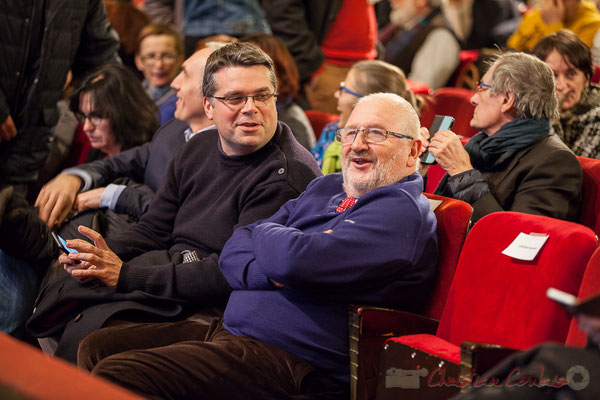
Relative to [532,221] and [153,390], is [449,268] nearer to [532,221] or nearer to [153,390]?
[532,221]

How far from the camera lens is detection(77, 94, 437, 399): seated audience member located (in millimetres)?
2078

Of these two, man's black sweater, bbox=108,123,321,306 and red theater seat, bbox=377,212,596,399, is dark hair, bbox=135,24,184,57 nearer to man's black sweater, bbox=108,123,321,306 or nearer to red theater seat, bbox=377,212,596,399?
man's black sweater, bbox=108,123,321,306

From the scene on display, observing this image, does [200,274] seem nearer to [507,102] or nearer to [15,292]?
[15,292]

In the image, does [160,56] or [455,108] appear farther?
[160,56]

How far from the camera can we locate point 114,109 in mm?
3633

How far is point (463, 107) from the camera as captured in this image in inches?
155

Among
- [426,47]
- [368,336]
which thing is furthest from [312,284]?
[426,47]

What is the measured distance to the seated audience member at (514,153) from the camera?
259 cm

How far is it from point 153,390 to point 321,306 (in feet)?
1.76

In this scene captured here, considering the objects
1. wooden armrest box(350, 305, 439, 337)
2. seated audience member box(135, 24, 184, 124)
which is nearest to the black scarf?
wooden armrest box(350, 305, 439, 337)

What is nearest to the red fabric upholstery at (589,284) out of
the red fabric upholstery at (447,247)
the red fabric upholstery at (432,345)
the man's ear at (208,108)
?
the red fabric upholstery at (432,345)

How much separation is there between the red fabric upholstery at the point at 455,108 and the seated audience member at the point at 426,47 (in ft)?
3.85

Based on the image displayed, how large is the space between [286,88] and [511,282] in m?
1.99

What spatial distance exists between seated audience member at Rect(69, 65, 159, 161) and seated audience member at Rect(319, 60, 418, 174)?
944mm
